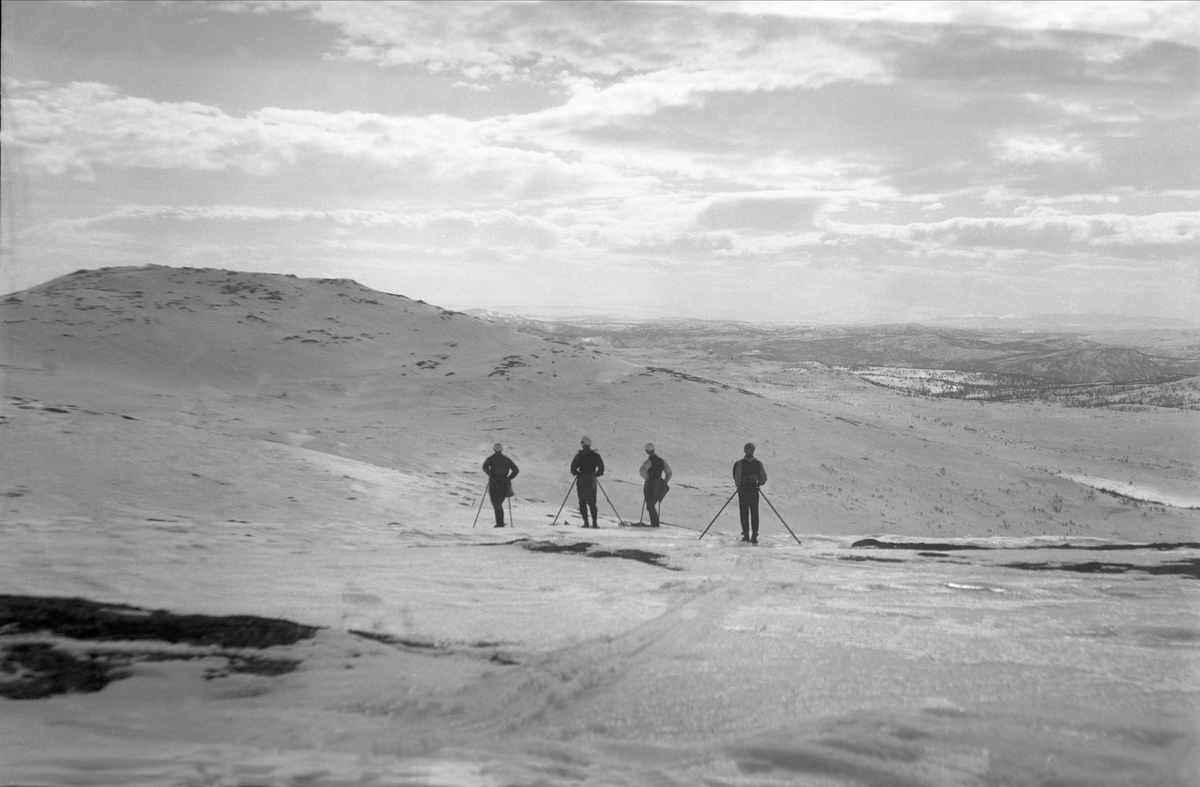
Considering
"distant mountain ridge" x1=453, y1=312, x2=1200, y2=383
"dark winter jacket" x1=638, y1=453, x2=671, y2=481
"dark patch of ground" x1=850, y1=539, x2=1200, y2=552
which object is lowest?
"dark patch of ground" x1=850, y1=539, x2=1200, y2=552

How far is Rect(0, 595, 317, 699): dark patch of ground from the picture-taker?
570 cm

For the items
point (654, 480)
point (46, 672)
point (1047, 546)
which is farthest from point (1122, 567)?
point (46, 672)


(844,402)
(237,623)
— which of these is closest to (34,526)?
(237,623)

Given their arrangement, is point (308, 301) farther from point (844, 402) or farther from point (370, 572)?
point (370, 572)

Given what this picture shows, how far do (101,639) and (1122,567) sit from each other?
9.43 metres

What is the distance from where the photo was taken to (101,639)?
626cm

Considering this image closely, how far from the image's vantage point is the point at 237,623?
6609 millimetres

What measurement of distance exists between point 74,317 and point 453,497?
90.9 feet

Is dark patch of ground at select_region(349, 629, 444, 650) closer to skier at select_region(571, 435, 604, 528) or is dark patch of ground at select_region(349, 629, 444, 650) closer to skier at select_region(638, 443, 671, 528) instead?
skier at select_region(571, 435, 604, 528)

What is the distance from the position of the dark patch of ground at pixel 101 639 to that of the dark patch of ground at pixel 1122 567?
7.34 metres

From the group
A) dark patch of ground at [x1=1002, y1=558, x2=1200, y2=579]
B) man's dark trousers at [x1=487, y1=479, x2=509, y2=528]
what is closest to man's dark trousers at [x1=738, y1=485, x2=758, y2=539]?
man's dark trousers at [x1=487, y1=479, x2=509, y2=528]

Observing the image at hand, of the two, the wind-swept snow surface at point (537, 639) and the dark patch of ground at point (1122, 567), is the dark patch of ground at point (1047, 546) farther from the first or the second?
the dark patch of ground at point (1122, 567)

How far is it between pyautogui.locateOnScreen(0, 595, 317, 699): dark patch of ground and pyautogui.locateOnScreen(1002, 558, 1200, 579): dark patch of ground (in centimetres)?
734

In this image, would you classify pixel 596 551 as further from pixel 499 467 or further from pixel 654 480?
pixel 654 480
